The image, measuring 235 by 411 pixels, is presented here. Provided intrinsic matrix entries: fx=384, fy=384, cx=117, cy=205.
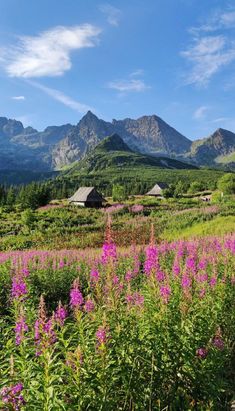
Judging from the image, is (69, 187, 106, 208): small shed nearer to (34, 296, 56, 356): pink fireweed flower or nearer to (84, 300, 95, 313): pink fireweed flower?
(84, 300, 95, 313): pink fireweed flower

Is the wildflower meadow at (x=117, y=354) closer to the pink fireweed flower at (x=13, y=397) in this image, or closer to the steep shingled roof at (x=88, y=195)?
the pink fireweed flower at (x=13, y=397)

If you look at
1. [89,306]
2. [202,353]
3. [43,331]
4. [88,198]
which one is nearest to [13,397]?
[43,331]

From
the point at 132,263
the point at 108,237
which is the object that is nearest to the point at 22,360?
the point at 108,237

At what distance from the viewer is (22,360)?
410cm

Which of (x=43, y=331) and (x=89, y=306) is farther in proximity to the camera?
(x=89, y=306)

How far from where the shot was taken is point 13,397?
3.33 meters

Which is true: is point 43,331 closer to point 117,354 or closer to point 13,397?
point 13,397

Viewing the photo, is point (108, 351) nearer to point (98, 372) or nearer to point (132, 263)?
point (98, 372)

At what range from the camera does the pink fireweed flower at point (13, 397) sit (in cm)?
327

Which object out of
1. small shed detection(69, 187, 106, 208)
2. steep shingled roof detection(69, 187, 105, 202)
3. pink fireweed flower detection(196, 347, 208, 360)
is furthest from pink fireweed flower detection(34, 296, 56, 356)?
steep shingled roof detection(69, 187, 105, 202)

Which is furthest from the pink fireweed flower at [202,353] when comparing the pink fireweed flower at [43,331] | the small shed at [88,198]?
the small shed at [88,198]

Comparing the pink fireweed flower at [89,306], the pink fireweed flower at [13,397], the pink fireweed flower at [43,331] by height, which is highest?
the pink fireweed flower at [43,331]

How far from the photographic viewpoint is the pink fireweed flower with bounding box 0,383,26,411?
327 cm

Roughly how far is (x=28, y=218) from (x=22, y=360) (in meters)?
33.2
